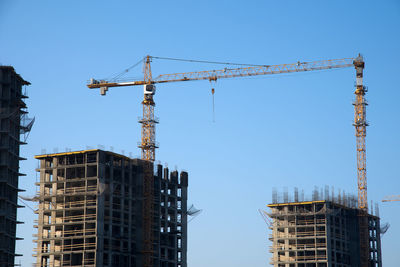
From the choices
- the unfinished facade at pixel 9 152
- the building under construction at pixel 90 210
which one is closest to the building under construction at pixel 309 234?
the building under construction at pixel 90 210

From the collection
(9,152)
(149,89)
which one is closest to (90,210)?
(9,152)

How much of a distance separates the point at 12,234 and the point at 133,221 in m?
34.5

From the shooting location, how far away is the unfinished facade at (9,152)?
415ft

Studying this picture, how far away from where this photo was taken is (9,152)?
12900 cm

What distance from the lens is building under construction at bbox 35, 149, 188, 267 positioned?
150m

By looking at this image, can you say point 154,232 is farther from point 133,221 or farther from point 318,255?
point 318,255

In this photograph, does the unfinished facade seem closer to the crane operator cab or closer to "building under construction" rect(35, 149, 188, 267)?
"building under construction" rect(35, 149, 188, 267)

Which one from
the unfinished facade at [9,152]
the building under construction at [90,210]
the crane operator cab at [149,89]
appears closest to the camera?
the unfinished facade at [9,152]

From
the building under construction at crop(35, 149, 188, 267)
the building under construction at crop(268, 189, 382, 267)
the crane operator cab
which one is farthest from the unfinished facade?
the building under construction at crop(268, 189, 382, 267)

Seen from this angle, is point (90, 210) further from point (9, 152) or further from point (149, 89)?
point (149, 89)

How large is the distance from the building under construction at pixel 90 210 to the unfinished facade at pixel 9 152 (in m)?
20.9

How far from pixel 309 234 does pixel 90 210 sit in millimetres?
56519

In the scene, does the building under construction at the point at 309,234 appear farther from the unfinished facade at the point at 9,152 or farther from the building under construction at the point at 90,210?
the unfinished facade at the point at 9,152

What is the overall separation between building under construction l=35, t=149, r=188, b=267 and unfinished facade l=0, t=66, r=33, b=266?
2092cm
